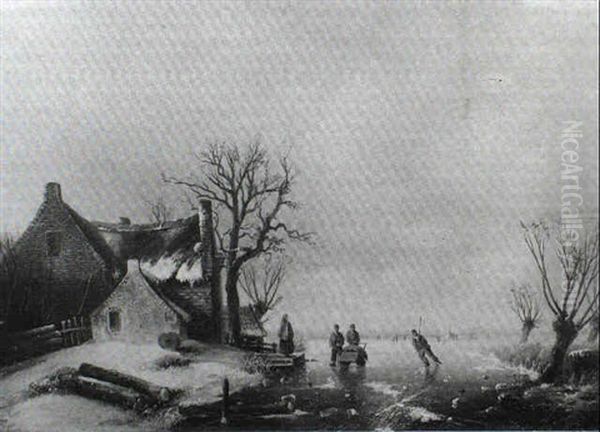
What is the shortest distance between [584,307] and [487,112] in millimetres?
1668

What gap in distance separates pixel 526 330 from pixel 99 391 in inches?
122

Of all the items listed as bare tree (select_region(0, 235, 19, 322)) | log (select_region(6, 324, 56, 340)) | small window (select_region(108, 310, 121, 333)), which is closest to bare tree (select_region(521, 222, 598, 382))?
small window (select_region(108, 310, 121, 333))

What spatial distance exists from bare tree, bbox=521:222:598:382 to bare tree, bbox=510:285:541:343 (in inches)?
4.2

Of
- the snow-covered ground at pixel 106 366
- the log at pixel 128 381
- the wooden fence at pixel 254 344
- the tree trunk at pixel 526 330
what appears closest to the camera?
the snow-covered ground at pixel 106 366

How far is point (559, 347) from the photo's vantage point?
6.03 metres

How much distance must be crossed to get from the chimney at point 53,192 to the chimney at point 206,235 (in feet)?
3.00

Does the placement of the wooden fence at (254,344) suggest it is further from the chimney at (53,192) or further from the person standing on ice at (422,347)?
the chimney at (53,192)

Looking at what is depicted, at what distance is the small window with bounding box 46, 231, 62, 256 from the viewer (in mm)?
5152

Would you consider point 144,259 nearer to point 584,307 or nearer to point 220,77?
point 220,77

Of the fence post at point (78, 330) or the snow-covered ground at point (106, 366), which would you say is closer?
the snow-covered ground at point (106, 366)

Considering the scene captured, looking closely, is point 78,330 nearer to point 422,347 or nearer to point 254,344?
point 254,344

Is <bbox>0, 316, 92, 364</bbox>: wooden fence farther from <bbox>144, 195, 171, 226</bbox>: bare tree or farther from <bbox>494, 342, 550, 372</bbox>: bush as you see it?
<bbox>494, 342, 550, 372</bbox>: bush

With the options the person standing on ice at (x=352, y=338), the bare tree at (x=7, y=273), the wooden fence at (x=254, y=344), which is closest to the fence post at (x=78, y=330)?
the bare tree at (x=7, y=273)

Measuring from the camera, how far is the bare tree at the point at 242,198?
17.6 ft
